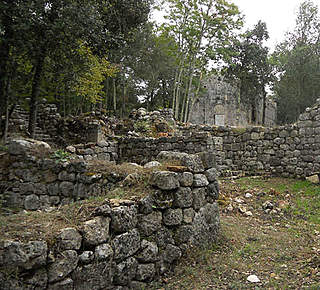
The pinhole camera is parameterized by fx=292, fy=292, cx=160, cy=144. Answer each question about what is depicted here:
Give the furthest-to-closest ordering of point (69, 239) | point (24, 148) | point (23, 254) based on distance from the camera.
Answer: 1. point (24, 148)
2. point (69, 239)
3. point (23, 254)

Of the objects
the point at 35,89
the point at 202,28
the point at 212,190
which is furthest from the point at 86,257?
the point at 202,28

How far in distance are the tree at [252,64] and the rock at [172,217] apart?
1969 cm

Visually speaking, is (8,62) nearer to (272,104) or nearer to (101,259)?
(101,259)

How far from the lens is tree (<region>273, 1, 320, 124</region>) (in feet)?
68.7

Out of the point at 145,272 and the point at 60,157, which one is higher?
the point at 60,157

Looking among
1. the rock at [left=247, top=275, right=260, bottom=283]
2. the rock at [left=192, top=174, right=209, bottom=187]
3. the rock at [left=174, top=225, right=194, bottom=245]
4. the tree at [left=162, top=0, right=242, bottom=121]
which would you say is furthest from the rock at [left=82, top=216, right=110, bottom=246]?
the tree at [left=162, top=0, right=242, bottom=121]

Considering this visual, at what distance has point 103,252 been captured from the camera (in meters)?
2.96

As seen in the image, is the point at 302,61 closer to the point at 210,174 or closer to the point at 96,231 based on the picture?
the point at 210,174

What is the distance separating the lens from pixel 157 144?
9.75 meters

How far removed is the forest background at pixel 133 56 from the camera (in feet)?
30.1

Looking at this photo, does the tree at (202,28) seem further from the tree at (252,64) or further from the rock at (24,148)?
the rock at (24,148)

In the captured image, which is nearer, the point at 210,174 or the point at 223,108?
the point at 210,174

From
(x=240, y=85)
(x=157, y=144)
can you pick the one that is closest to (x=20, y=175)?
(x=157, y=144)

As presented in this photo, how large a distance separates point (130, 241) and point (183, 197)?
1.14 m
